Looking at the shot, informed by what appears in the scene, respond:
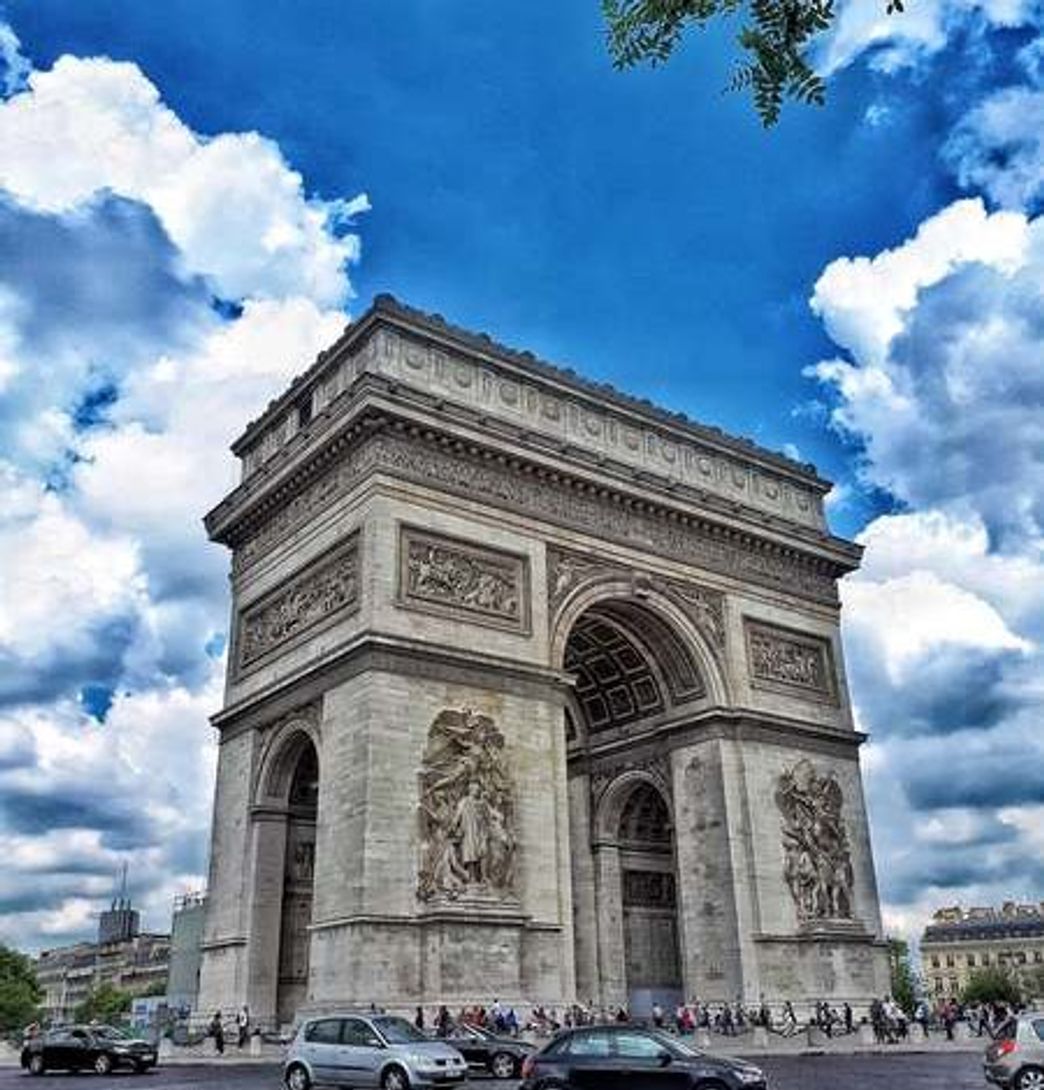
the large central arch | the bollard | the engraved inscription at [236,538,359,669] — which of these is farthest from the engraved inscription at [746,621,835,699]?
the engraved inscription at [236,538,359,669]

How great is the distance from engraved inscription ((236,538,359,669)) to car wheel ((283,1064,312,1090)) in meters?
12.3

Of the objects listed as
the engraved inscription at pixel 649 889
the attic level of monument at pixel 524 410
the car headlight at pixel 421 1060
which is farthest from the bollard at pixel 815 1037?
the attic level of monument at pixel 524 410

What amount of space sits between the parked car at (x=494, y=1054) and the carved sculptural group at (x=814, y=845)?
45.1 ft

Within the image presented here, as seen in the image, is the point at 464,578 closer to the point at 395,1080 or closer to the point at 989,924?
the point at 395,1080

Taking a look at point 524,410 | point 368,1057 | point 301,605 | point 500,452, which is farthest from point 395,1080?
point 524,410

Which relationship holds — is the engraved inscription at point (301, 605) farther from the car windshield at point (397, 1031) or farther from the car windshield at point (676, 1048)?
the car windshield at point (676, 1048)

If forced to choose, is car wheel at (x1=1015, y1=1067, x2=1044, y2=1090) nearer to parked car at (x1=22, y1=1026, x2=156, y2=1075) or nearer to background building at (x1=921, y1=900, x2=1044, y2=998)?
parked car at (x1=22, y1=1026, x2=156, y2=1075)

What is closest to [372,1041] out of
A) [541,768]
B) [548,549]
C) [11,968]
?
[541,768]

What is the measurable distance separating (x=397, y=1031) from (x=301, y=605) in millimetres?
15377

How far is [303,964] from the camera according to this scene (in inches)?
1142

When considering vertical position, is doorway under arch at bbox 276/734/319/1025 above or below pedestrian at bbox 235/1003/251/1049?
above

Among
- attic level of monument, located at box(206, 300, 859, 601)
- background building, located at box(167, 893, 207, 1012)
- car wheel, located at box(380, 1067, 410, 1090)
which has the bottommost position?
car wheel, located at box(380, 1067, 410, 1090)

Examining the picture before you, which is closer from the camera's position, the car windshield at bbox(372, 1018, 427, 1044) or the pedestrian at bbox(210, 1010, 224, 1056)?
the car windshield at bbox(372, 1018, 427, 1044)

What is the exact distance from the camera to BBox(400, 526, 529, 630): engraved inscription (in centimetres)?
2767
